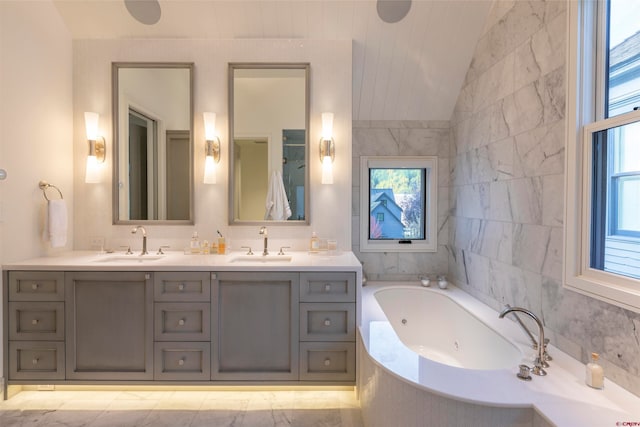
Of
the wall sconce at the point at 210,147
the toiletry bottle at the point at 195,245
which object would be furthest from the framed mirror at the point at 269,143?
the toiletry bottle at the point at 195,245

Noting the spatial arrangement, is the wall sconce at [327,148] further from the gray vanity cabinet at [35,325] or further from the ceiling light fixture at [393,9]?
the gray vanity cabinet at [35,325]

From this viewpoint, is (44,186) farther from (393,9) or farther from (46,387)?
(393,9)

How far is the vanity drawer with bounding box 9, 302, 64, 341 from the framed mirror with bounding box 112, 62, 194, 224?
802mm

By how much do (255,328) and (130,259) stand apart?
107 cm

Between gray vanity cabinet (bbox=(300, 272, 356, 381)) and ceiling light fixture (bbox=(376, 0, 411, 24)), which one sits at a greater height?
ceiling light fixture (bbox=(376, 0, 411, 24))

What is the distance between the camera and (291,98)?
8.89ft

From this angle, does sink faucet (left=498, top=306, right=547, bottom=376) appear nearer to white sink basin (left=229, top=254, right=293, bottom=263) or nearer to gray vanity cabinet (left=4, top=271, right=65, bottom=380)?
white sink basin (left=229, top=254, right=293, bottom=263)

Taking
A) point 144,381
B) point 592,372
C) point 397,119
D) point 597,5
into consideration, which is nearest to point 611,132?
point 597,5

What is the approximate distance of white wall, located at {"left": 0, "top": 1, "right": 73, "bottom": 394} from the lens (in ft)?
7.18

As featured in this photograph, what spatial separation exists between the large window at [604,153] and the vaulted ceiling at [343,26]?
1.06 m

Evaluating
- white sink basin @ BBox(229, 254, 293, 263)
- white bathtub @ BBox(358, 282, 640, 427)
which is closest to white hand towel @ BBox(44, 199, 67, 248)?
white sink basin @ BBox(229, 254, 293, 263)

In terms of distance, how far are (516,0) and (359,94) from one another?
131 cm

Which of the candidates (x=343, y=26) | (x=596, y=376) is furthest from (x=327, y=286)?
(x=343, y=26)

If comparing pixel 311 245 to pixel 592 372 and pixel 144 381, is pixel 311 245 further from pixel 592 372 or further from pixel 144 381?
pixel 592 372
